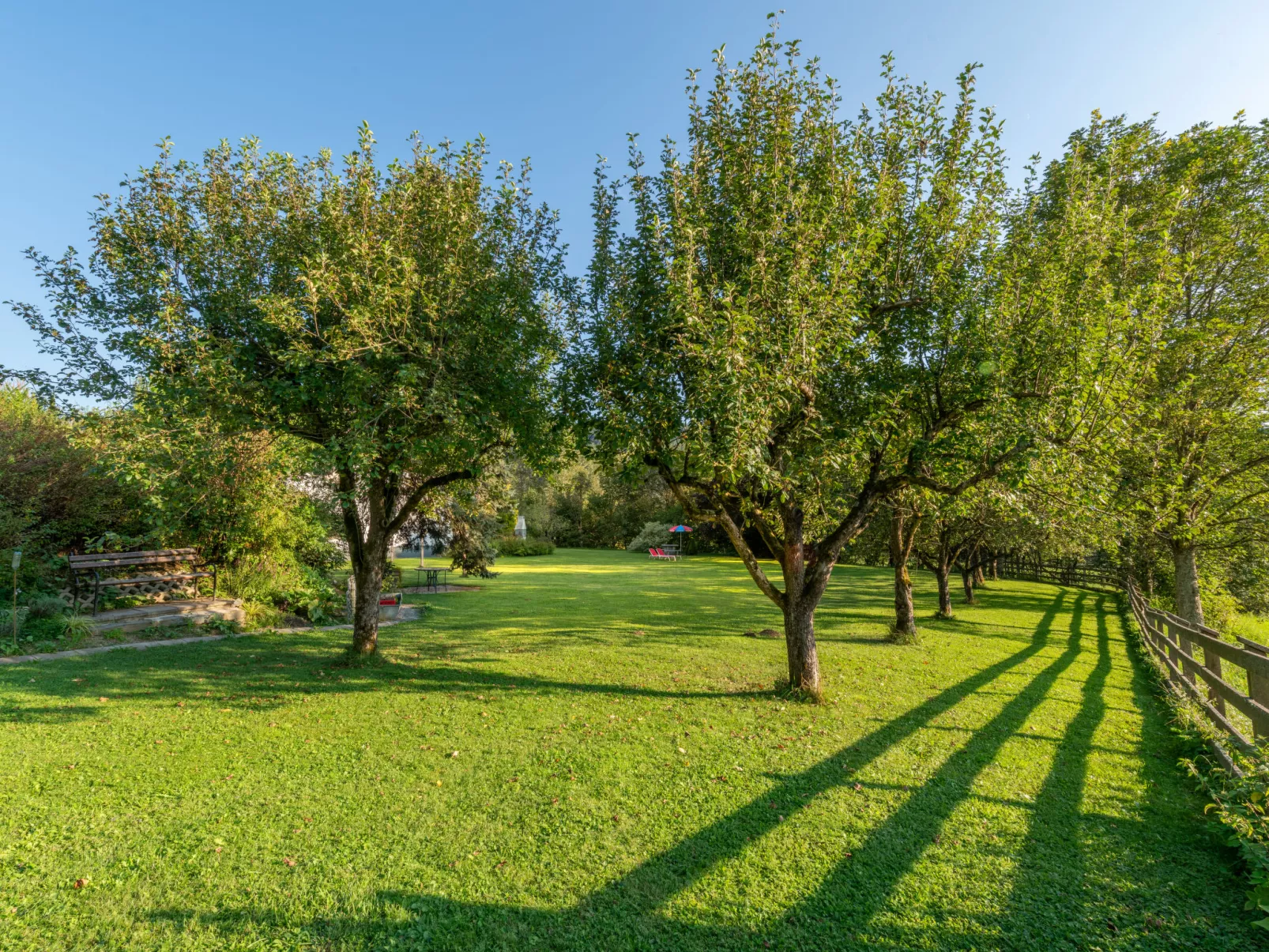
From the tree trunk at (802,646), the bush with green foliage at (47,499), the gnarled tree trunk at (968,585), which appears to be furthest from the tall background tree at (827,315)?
the gnarled tree trunk at (968,585)

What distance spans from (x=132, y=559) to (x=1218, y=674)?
17623 millimetres

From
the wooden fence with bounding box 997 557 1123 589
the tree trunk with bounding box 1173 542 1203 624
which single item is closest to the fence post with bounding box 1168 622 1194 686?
the tree trunk with bounding box 1173 542 1203 624

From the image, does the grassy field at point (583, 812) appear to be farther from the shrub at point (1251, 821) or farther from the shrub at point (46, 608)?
the shrub at point (46, 608)

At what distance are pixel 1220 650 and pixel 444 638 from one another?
11.6m

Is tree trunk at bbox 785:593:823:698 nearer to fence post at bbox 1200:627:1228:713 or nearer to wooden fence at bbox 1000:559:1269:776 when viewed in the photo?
wooden fence at bbox 1000:559:1269:776

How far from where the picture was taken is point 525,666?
9.20 meters

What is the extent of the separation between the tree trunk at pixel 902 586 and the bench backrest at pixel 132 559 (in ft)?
52.1

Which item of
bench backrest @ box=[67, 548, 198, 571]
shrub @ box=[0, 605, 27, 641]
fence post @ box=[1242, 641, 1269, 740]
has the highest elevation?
bench backrest @ box=[67, 548, 198, 571]

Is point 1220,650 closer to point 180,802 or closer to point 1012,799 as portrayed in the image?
point 1012,799

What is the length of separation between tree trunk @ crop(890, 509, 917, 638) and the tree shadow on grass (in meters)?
7.98

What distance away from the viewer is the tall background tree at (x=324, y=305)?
666cm

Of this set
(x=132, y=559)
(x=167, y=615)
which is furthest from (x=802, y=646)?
(x=132, y=559)

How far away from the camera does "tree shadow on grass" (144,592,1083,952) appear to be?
10.1 feet

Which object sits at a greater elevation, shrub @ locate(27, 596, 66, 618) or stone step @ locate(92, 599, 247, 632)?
shrub @ locate(27, 596, 66, 618)
